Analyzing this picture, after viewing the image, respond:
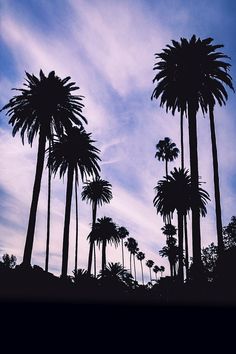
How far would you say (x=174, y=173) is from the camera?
1570 inches

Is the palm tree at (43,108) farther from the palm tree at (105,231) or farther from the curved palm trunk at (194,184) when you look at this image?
the palm tree at (105,231)

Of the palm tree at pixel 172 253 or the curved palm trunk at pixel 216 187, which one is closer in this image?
the curved palm trunk at pixel 216 187

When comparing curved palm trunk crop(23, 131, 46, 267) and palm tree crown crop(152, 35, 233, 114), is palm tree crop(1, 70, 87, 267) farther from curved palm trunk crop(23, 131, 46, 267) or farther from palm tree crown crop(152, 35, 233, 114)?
palm tree crown crop(152, 35, 233, 114)

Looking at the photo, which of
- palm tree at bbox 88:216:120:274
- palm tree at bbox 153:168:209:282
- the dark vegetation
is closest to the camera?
the dark vegetation

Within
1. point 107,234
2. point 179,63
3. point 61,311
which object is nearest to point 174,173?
point 179,63

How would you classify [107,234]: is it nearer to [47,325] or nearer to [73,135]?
[73,135]

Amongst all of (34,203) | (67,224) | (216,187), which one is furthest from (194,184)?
(67,224)

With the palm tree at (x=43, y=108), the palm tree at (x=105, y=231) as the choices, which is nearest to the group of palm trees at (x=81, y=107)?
the palm tree at (x=43, y=108)

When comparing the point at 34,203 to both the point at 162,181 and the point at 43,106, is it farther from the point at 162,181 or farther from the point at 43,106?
the point at 162,181

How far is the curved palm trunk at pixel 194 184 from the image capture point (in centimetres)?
2133

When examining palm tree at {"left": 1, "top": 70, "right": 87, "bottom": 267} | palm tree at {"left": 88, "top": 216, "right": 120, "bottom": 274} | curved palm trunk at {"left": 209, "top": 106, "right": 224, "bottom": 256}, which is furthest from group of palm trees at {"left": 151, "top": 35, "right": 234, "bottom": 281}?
palm tree at {"left": 88, "top": 216, "right": 120, "bottom": 274}

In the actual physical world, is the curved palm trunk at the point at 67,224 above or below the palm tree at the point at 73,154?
below

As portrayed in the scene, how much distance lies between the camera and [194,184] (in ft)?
74.8

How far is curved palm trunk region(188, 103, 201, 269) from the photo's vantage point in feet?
70.0
